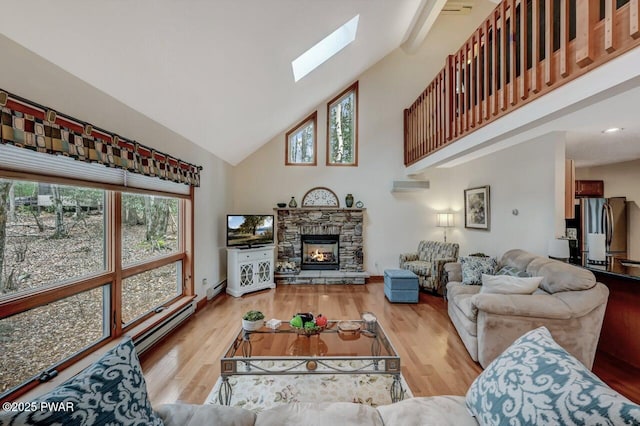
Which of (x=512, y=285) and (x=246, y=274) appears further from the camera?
(x=246, y=274)

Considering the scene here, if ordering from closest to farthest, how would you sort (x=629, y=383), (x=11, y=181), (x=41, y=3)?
(x=41, y=3) < (x=11, y=181) < (x=629, y=383)

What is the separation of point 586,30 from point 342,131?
172 inches

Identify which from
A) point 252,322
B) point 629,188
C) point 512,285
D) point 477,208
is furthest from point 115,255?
point 629,188

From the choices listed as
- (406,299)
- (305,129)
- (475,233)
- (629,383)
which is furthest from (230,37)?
(475,233)

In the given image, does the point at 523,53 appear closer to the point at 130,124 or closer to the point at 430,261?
the point at 130,124

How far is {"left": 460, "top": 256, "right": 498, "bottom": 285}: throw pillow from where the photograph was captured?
11.4ft

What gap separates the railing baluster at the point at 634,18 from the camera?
1.37m

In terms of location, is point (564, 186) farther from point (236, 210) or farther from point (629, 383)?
point (236, 210)

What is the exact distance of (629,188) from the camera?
4383 millimetres

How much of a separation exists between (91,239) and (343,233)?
4162 mm

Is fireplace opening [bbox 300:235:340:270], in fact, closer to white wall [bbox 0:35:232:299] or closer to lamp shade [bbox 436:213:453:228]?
white wall [bbox 0:35:232:299]

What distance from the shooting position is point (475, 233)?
4.88 meters

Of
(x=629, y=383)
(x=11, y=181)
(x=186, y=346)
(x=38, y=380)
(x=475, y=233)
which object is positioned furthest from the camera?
(x=475, y=233)

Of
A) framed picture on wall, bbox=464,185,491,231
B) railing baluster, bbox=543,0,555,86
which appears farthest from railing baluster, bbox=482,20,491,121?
framed picture on wall, bbox=464,185,491,231
